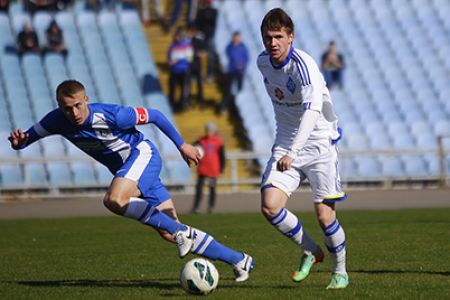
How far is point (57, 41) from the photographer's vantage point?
28.2 m

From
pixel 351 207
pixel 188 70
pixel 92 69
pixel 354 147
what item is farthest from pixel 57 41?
pixel 351 207

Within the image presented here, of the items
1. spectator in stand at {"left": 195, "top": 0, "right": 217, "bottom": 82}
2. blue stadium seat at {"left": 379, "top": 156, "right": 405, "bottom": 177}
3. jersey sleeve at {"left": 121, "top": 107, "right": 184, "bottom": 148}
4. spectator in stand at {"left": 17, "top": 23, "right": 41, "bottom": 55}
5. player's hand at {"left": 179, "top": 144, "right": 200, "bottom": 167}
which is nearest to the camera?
player's hand at {"left": 179, "top": 144, "right": 200, "bottom": 167}

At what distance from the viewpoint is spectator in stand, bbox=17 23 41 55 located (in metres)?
27.7

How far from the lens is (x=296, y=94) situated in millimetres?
9430

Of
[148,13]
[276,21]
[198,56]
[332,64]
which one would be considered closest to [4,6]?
[148,13]

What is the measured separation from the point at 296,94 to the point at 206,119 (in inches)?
732

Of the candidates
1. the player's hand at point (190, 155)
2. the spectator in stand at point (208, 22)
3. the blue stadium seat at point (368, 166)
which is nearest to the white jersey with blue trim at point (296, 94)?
the player's hand at point (190, 155)

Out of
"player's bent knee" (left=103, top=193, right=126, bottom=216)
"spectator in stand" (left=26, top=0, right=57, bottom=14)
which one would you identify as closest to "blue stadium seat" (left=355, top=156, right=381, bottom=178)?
"spectator in stand" (left=26, top=0, right=57, bottom=14)

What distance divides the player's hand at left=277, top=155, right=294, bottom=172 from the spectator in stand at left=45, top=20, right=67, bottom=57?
19.7m

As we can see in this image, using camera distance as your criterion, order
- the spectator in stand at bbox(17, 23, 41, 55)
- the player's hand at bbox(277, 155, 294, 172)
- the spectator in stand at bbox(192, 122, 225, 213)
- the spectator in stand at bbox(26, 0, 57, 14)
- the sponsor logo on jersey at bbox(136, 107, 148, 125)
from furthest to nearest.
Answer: the spectator in stand at bbox(26, 0, 57, 14) → the spectator in stand at bbox(17, 23, 41, 55) → the spectator in stand at bbox(192, 122, 225, 213) → the sponsor logo on jersey at bbox(136, 107, 148, 125) → the player's hand at bbox(277, 155, 294, 172)

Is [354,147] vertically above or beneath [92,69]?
beneath

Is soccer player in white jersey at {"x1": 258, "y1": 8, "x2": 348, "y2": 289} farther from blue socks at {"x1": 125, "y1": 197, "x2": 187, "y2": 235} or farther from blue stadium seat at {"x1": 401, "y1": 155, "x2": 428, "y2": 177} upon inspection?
blue stadium seat at {"x1": 401, "y1": 155, "x2": 428, "y2": 177}

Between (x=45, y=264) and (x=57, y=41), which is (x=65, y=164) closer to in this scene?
(x=57, y=41)

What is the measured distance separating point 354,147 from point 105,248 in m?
14.4
